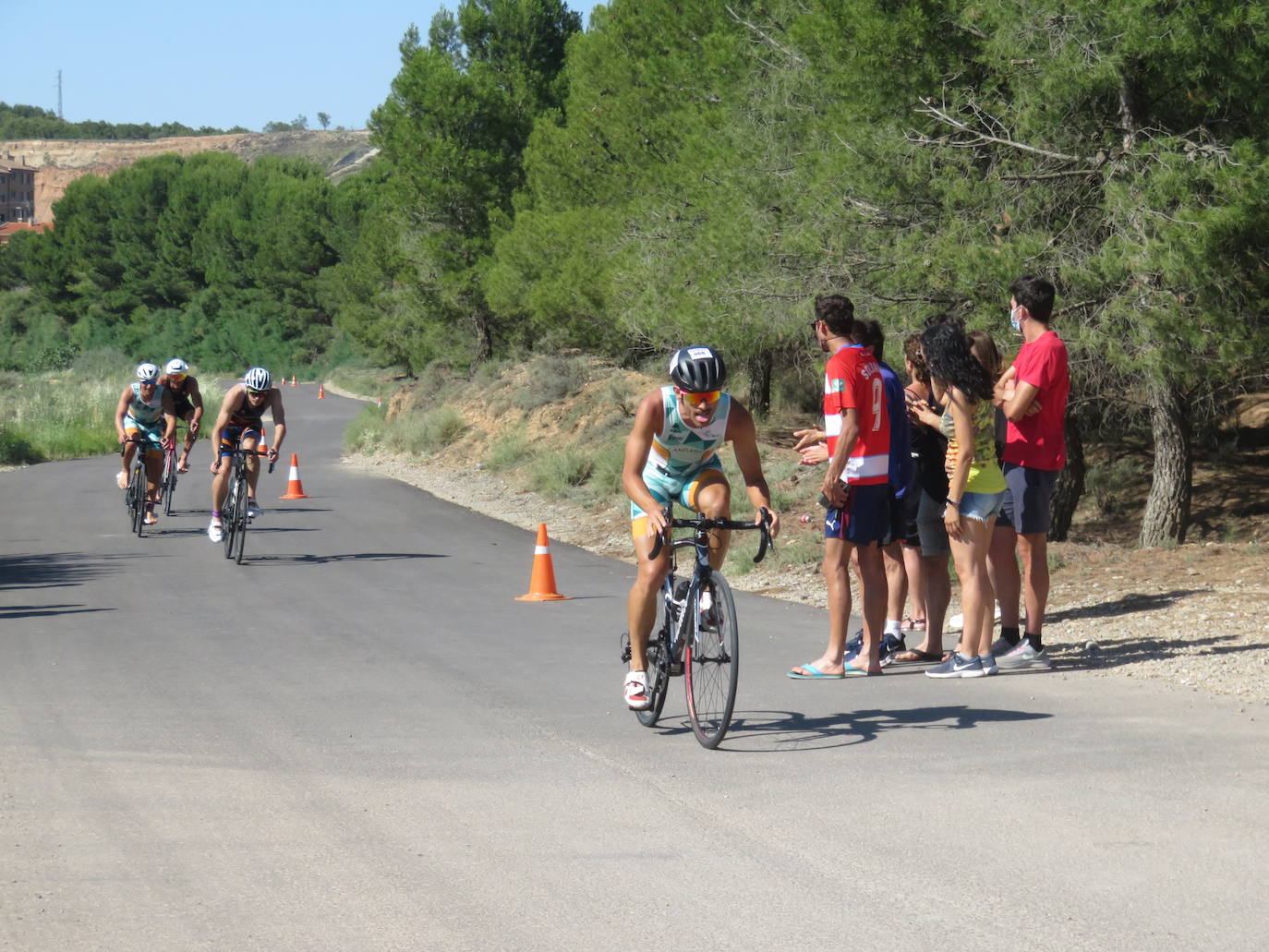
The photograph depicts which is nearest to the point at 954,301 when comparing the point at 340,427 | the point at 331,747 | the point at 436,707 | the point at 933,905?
the point at 436,707

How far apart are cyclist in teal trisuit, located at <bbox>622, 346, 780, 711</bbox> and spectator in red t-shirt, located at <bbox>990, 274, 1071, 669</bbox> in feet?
7.74

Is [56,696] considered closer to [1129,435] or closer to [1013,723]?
[1013,723]

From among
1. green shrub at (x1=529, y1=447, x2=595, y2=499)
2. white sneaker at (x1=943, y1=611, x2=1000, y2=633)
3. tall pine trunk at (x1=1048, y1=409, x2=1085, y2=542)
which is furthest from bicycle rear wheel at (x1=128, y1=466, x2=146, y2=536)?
white sneaker at (x1=943, y1=611, x2=1000, y2=633)

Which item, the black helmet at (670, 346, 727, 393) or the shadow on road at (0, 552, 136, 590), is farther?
the shadow on road at (0, 552, 136, 590)

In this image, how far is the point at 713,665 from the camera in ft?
22.9

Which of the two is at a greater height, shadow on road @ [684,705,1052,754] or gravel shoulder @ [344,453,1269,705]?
gravel shoulder @ [344,453,1269,705]

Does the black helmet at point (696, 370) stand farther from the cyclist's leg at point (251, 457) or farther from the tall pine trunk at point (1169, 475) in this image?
the tall pine trunk at point (1169, 475)

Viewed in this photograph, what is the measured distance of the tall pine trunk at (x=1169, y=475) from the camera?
50.8 feet

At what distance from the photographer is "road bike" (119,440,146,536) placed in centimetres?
1792

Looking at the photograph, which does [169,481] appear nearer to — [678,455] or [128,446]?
[128,446]

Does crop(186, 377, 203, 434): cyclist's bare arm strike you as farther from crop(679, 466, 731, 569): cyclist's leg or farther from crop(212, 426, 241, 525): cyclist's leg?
crop(679, 466, 731, 569): cyclist's leg

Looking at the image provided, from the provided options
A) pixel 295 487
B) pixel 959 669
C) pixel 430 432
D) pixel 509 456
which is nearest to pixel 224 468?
pixel 295 487

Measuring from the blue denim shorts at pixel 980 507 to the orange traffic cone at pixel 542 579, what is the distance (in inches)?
189

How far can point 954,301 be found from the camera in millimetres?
14852
